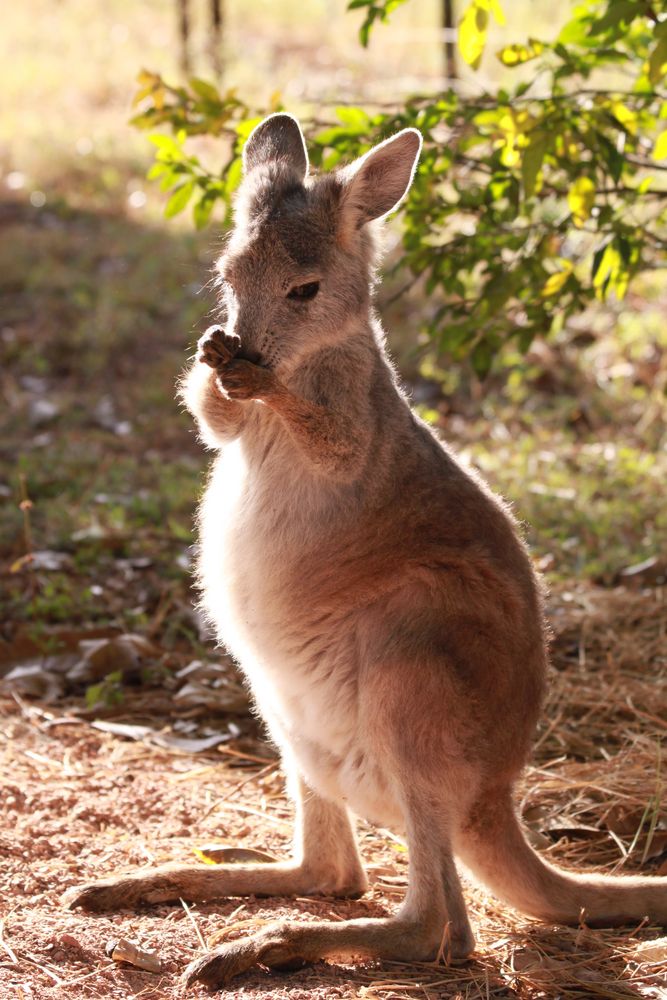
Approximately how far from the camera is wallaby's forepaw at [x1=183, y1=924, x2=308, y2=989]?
8.91 ft

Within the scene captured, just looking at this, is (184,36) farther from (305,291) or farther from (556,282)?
(305,291)

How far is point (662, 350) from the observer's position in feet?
25.5

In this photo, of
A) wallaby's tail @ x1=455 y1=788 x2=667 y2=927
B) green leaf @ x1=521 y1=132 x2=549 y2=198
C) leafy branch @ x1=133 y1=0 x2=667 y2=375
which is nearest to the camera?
wallaby's tail @ x1=455 y1=788 x2=667 y2=927

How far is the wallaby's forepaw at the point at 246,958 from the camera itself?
272 centimetres

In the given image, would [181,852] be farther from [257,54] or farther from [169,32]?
[169,32]

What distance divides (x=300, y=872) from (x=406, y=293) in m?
5.08

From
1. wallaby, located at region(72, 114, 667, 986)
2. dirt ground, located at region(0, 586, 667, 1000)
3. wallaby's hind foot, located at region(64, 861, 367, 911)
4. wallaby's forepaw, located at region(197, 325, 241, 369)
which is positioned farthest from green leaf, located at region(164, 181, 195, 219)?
wallaby's hind foot, located at region(64, 861, 367, 911)

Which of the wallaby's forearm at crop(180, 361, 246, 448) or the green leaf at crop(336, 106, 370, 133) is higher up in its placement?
the green leaf at crop(336, 106, 370, 133)

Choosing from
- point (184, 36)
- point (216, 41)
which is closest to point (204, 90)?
point (216, 41)

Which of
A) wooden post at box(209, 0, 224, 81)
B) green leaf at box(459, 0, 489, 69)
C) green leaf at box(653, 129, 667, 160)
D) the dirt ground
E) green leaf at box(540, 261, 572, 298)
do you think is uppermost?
wooden post at box(209, 0, 224, 81)

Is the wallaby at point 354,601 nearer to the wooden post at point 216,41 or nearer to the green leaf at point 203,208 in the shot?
the green leaf at point 203,208

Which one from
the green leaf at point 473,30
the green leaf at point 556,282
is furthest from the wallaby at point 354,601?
the green leaf at point 556,282

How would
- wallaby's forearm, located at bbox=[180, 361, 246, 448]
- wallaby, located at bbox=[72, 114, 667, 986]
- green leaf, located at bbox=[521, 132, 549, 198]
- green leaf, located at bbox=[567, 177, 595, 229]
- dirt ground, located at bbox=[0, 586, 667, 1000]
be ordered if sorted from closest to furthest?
dirt ground, located at bbox=[0, 586, 667, 1000] < wallaby, located at bbox=[72, 114, 667, 986] < wallaby's forearm, located at bbox=[180, 361, 246, 448] < green leaf, located at bbox=[521, 132, 549, 198] < green leaf, located at bbox=[567, 177, 595, 229]

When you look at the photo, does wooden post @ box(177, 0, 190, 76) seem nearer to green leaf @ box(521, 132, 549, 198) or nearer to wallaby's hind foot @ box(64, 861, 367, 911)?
green leaf @ box(521, 132, 549, 198)
